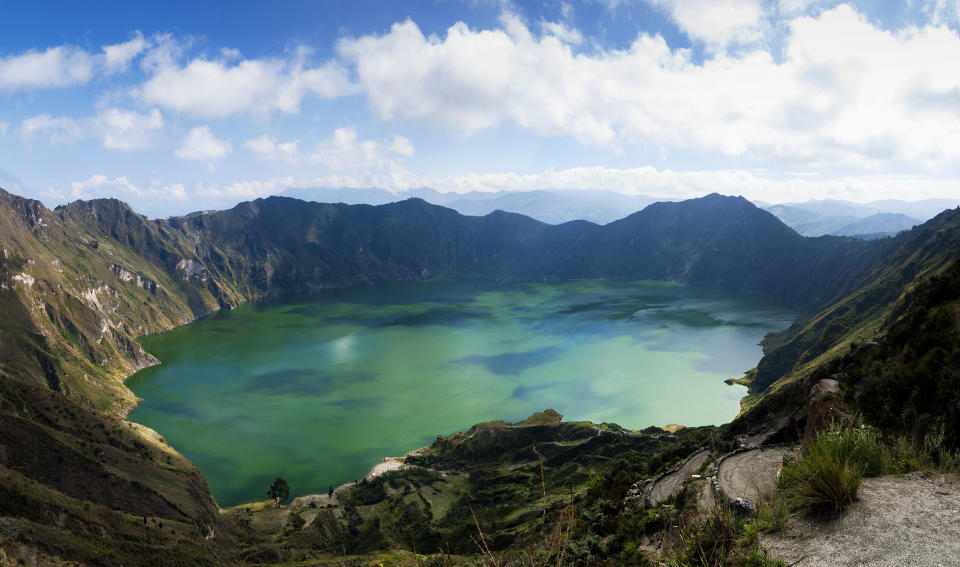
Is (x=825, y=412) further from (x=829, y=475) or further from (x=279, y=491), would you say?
(x=279, y=491)

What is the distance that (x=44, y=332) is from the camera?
10331 cm

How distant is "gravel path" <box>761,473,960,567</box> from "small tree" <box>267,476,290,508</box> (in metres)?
60.8

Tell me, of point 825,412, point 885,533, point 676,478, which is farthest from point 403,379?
point 885,533

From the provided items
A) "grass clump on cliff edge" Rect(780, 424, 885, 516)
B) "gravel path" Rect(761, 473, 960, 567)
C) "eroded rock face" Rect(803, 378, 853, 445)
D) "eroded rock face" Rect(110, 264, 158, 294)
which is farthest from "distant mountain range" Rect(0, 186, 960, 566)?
"eroded rock face" Rect(110, 264, 158, 294)

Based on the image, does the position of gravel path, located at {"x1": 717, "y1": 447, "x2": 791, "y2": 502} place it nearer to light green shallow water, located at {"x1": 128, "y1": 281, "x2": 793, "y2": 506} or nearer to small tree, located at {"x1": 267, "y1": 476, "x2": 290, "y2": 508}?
small tree, located at {"x1": 267, "y1": 476, "x2": 290, "y2": 508}

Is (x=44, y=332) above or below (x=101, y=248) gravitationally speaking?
below

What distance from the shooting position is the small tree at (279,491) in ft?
187

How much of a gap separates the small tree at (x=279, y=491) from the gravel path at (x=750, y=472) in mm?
55846

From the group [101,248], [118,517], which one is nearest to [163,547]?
[118,517]

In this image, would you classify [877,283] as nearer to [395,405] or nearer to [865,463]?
[395,405]

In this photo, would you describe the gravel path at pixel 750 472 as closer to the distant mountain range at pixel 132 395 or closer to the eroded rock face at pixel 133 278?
the distant mountain range at pixel 132 395

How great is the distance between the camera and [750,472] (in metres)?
13.1

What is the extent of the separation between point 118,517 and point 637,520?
4377 cm

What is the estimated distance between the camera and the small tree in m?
56.9
